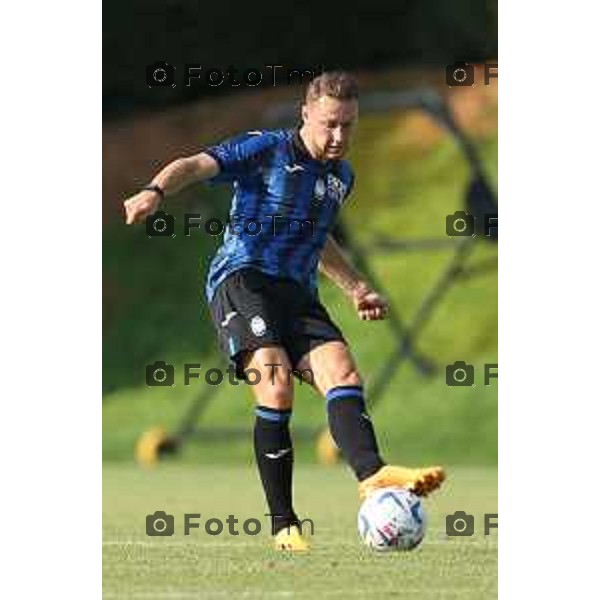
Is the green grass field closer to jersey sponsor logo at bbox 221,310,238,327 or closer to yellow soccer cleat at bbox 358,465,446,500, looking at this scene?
yellow soccer cleat at bbox 358,465,446,500

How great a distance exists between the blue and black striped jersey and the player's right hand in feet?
3.33

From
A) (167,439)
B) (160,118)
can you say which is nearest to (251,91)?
(160,118)

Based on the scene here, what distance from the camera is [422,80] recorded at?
781 inches

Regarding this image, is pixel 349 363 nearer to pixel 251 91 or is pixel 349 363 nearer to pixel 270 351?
pixel 270 351

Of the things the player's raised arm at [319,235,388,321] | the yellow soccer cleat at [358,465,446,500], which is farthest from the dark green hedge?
the yellow soccer cleat at [358,465,446,500]

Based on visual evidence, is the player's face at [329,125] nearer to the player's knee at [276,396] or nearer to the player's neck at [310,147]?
the player's neck at [310,147]

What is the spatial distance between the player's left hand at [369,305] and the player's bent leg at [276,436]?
1.42 feet

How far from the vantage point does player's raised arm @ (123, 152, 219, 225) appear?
8.75 m

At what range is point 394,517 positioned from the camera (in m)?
9.29

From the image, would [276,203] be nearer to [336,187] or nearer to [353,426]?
[336,187]

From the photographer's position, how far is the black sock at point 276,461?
970cm

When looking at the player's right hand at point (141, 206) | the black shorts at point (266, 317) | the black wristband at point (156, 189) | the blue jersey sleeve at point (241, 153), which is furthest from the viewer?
the blue jersey sleeve at point (241, 153)

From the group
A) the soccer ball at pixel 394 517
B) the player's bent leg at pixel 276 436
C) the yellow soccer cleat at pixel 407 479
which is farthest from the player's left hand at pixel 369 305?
the soccer ball at pixel 394 517

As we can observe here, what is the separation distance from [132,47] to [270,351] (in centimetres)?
1025
